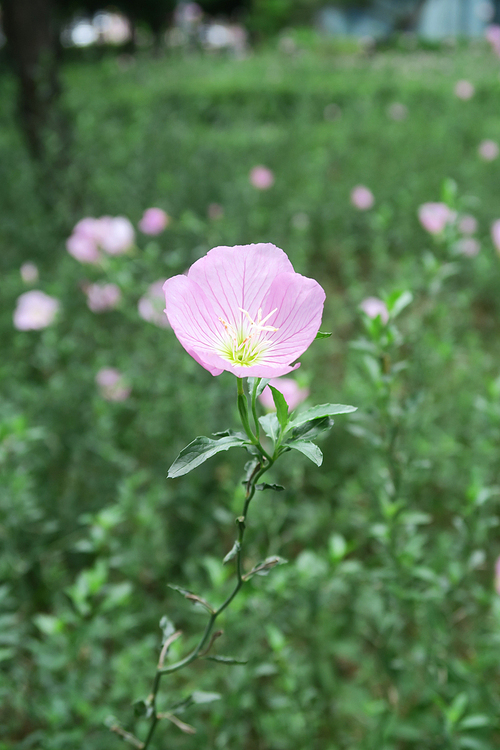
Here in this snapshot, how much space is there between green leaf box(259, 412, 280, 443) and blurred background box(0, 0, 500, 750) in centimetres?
39

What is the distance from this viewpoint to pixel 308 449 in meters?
0.64

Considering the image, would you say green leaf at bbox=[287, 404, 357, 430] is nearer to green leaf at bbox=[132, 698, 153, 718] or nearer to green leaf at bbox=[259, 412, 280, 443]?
green leaf at bbox=[259, 412, 280, 443]

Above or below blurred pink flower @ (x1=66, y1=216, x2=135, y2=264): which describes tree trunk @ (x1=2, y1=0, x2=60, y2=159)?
above

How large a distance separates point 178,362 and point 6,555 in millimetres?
890

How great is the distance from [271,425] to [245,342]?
0.10m

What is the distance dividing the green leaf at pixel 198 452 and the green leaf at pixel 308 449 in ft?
0.18

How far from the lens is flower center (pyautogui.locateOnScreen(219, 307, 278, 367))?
713 millimetres

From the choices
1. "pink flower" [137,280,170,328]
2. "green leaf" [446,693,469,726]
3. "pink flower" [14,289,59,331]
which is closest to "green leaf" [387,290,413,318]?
"green leaf" [446,693,469,726]

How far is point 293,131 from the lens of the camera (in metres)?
5.29

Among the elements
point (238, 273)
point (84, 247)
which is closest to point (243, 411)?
point (238, 273)

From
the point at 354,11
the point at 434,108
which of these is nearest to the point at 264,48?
the point at 434,108

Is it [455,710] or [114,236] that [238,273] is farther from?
[114,236]

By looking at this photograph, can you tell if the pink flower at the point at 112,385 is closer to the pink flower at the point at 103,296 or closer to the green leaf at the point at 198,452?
the pink flower at the point at 103,296

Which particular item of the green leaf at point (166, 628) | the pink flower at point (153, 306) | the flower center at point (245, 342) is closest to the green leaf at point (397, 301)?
the flower center at point (245, 342)
